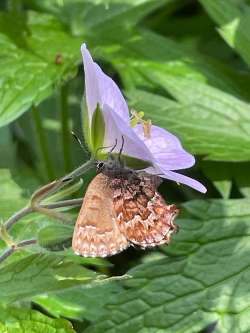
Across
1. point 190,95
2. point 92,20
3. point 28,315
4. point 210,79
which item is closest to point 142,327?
point 28,315

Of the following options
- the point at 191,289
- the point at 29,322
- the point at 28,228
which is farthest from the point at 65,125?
the point at 29,322

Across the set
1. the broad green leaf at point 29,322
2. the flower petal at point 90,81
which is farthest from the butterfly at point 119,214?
the broad green leaf at point 29,322

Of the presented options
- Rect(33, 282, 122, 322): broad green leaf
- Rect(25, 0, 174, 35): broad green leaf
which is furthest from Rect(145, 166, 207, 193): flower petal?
Rect(25, 0, 174, 35): broad green leaf

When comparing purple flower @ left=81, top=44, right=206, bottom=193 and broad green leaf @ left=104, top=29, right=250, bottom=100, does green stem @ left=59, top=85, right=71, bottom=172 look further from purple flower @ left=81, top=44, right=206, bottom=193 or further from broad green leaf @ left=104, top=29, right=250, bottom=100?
purple flower @ left=81, top=44, right=206, bottom=193

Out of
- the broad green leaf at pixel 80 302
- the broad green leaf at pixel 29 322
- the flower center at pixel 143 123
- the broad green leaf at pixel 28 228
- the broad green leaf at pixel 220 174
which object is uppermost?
the flower center at pixel 143 123

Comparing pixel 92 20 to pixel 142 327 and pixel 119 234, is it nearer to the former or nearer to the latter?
pixel 142 327

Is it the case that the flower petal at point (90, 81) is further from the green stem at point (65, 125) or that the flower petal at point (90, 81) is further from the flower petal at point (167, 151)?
the green stem at point (65, 125)

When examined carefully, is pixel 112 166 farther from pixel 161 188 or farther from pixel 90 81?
pixel 161 188
